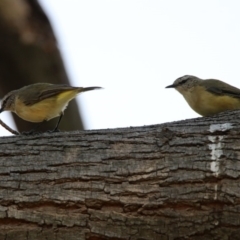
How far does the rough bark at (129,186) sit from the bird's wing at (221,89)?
4.54 ft

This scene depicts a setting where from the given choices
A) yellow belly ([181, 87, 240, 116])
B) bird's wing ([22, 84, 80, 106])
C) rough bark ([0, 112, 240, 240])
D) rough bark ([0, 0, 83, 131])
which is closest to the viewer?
rough bark ([0, 112, 240, 240])

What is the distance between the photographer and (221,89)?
6.48 metres

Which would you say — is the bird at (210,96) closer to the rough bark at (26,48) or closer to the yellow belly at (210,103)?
the yellow belly at (210,103)

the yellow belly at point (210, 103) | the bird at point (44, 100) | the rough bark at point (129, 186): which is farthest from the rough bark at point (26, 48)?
the rough bark at point (129, 186)

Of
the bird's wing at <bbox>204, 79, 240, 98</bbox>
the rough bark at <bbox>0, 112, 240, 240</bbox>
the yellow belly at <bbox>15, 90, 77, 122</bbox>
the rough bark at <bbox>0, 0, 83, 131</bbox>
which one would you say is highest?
the rough bark at <bbox>0, 0, 83, 131</bbox>

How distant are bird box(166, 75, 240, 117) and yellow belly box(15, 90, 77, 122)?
118cm

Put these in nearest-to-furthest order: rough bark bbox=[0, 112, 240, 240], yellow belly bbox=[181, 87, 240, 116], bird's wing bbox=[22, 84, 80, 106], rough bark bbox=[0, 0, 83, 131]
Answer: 1. rough bark bbox=[0, 112, 240, 240]
2. yellow belly bbox=[181, 87, 240, 116]
3. bird's wing bbox=[22, 84, 80, 106]
4. rough bark bbox=[0, 0, 83, 131]

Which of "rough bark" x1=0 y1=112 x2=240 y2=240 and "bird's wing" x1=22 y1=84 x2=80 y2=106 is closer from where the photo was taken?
"rough bark" x1=0 y1=112 x2=240 y2=240

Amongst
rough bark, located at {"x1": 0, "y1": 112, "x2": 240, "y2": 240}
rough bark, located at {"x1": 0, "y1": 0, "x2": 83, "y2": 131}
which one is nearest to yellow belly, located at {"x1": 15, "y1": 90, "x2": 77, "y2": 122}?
rough bark, located at {"x1": 0, "y1": 0, "x2": 83, "y2": 131}

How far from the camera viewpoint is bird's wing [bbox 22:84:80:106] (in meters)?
6.63

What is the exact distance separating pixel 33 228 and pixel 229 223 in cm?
134

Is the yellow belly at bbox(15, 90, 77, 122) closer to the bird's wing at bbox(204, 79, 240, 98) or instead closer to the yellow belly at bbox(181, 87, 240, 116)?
the yellow belly at bbox(181, 87, 240, 116)

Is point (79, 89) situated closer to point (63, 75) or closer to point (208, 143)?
point (63, 75)

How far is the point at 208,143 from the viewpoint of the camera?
4797 millimetres
